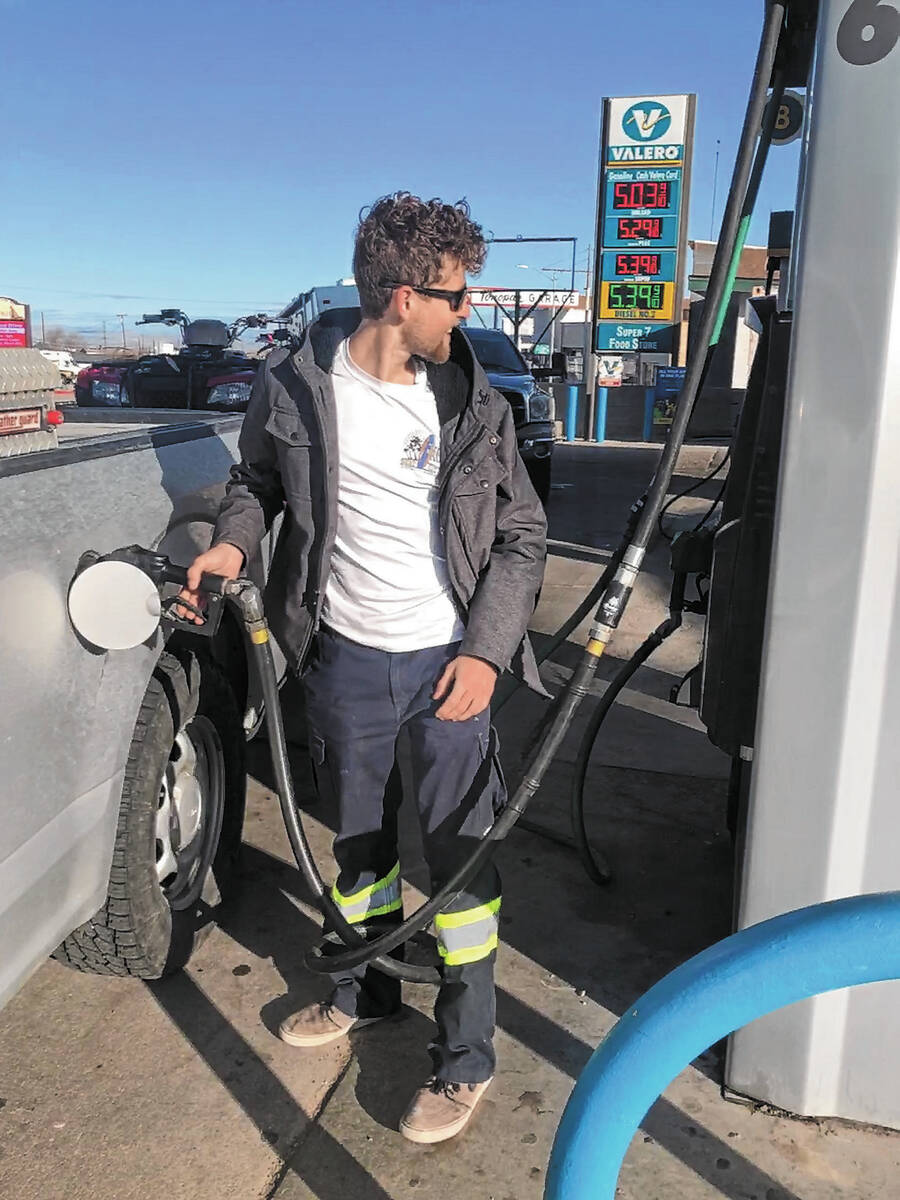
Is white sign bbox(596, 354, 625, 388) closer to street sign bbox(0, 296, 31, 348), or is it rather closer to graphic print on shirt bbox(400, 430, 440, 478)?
street sign bbox(0, 296, 31, 348)

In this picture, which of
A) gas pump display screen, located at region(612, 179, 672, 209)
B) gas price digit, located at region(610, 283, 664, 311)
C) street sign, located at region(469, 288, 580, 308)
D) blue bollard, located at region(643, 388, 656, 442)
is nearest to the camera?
gas pump display screen, located at region(612, 179, 672, 209)

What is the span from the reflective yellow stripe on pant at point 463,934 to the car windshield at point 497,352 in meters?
9.06

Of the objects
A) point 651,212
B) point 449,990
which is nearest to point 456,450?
point 449,990

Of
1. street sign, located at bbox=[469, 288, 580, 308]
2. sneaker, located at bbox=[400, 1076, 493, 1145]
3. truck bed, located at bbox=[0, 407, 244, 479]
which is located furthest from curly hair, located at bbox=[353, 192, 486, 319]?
street sign, located at bbox=[469, 288, 580, 308]

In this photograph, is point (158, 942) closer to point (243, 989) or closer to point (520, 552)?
point (243, 989)

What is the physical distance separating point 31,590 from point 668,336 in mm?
2169

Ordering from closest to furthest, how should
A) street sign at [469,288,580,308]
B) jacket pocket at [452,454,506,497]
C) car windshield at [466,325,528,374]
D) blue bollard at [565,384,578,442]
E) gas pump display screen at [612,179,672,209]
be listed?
jacket pocket at [452,454,506,497] < car windshield at [466,325,528,374] < gas pump display screen at [612,179,672,209] < blue bollard at [565,384,578,442] < street sign at [469,288,580,308]

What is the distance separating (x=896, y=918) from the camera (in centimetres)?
117

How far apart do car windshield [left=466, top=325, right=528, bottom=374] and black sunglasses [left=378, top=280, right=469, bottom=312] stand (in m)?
8.87

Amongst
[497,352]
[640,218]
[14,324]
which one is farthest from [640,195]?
[14,324]

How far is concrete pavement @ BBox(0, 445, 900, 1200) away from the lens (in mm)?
2160

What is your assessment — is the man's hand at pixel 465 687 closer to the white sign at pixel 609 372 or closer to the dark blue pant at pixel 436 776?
the dark blue pant at pixel 436 776

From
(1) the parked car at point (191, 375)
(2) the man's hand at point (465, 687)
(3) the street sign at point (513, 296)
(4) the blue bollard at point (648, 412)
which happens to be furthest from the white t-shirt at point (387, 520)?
(4) the blue bollard at point (648, 412)

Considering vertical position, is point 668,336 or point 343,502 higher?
point 668,336
